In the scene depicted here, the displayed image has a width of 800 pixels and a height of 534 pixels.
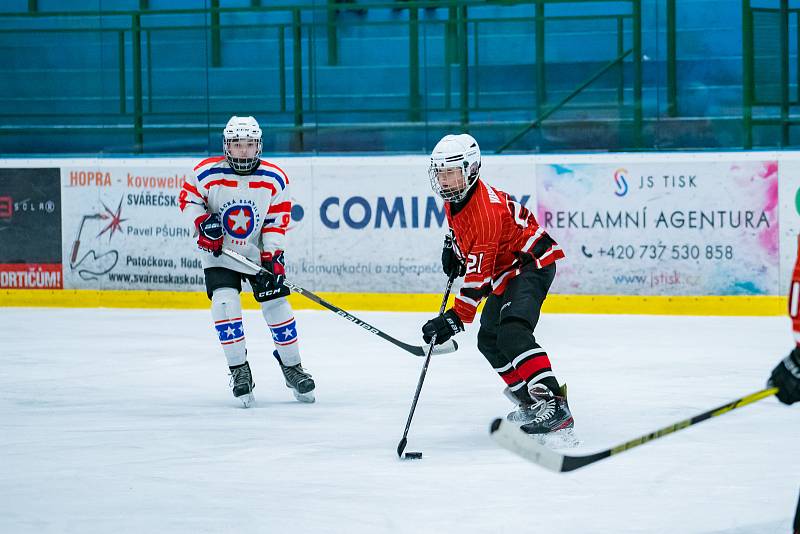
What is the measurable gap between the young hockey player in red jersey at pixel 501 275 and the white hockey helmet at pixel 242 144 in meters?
1.24

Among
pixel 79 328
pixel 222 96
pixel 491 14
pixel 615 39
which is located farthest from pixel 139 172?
pixel 615 39

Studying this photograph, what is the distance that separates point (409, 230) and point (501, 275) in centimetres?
424

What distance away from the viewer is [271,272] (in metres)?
5.33

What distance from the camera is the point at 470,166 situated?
4.36 m

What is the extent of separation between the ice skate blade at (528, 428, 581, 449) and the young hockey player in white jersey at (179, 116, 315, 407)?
130 cm

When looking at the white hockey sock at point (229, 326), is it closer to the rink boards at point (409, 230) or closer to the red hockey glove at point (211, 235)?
the red hockey glove at point (211, 235)

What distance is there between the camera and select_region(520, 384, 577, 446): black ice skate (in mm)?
4273

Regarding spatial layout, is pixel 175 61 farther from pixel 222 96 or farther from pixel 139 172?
pixel 139 172

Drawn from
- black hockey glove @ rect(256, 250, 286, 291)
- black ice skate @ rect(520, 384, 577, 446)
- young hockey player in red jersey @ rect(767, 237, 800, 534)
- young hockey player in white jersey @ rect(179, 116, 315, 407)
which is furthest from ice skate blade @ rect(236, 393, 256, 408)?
young hockey player in red jersey @ rect(767, 237, 800, 534)

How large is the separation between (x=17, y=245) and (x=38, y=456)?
5340mm

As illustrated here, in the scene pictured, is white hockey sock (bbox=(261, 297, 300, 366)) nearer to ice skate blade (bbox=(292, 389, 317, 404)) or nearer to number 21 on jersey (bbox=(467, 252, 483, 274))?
ice skate blade (bbox=(292, 389, 317, 404))

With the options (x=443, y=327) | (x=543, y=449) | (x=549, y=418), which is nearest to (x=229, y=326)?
(x=443, y=327)

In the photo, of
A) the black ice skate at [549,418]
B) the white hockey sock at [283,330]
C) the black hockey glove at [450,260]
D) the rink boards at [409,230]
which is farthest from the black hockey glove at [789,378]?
the rink boards at [409,230]

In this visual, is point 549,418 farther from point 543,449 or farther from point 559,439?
point 543,449
